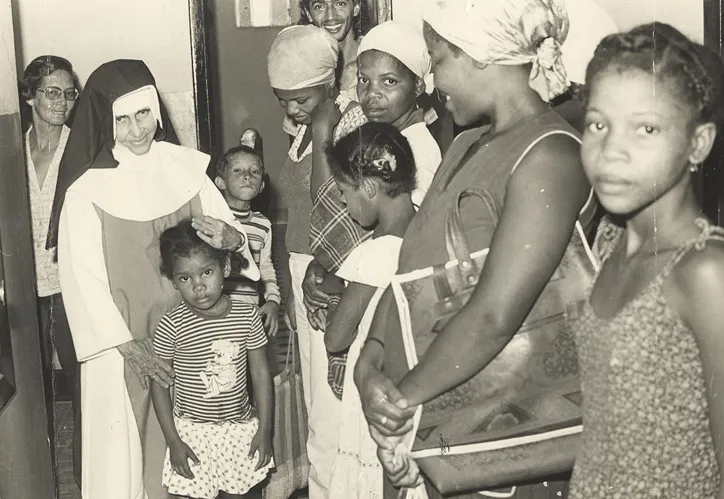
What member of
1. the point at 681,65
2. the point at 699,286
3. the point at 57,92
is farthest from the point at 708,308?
the point at 57,92

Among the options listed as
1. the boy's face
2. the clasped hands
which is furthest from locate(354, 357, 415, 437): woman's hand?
the boy's face

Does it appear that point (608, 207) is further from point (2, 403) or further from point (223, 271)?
point (2, 403)

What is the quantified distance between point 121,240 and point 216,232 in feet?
0.97

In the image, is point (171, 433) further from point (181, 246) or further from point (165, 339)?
point (181, 246)

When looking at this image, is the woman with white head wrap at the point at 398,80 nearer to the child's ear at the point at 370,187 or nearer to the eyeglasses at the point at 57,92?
the child's ear at the point at 370,187

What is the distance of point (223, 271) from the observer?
300cm

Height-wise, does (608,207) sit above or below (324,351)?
above

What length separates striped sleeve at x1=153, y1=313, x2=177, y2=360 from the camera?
300cm

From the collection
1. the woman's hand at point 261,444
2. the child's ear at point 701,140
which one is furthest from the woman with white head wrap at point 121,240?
the child's ear at point 701,140

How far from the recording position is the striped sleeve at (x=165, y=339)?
118 inches

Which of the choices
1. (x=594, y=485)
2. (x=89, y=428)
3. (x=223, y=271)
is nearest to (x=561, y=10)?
(x=594, y=485)

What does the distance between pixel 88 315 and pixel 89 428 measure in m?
0.37

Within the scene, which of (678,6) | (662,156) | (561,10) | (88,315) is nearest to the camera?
(662,156)

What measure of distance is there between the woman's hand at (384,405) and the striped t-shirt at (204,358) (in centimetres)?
80
